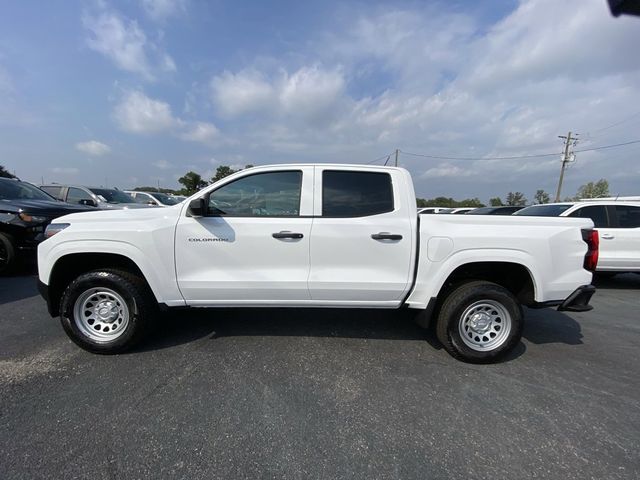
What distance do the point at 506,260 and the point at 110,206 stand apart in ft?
37.9

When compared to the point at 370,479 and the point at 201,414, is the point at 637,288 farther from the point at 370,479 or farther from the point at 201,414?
the point at 201,414

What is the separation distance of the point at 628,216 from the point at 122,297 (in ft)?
28.4

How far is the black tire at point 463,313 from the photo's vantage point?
10.3 ft

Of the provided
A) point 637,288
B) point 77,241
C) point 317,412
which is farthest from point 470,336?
point 637,288

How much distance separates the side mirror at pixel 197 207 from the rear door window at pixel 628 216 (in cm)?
766

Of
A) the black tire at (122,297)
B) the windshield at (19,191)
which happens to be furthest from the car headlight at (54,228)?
the windshield at (19,191)

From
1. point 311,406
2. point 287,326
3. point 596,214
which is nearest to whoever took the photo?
point 311,406

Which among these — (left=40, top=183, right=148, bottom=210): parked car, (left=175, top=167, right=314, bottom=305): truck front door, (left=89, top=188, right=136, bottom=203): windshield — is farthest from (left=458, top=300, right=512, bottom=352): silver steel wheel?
(left=89, top=188, right=136, bottom=203): windshield

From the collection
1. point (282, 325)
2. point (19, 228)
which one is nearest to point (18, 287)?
point (19, 228)

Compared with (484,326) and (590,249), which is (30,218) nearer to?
(484,326)

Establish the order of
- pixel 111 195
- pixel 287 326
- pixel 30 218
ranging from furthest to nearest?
pixel 111 195 < pixel 30 218 < pixel 287 326

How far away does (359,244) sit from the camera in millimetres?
3123

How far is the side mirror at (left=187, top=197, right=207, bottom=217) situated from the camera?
9.95 ft

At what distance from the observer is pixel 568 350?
355 cm
